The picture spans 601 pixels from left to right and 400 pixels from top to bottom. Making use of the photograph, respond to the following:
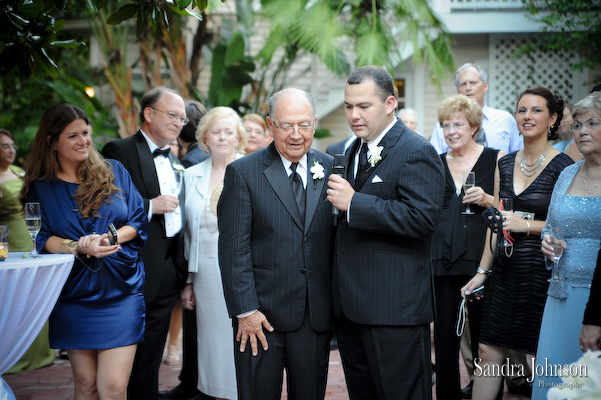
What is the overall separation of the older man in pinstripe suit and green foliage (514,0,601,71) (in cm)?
946

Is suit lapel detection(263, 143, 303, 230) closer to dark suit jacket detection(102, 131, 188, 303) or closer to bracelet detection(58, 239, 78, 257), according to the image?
bracelet detection(58, 239, 78, 257)

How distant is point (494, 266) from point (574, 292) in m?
0.76

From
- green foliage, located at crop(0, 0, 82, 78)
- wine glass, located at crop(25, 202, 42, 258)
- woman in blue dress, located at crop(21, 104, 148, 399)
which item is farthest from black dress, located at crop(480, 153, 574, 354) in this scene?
green foliage, located at crop(0, 0, 82, 78)

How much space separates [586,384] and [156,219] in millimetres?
3746

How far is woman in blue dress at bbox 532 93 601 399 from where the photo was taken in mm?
3605

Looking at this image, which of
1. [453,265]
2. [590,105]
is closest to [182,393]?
[453,265]

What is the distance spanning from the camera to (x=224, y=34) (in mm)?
12297

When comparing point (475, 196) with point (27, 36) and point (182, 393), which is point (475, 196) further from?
point (27, 36)

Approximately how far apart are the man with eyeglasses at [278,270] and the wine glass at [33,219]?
45.3 inches

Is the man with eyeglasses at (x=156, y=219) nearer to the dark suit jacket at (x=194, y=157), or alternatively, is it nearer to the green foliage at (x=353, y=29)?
the dark suit jacket at (x=194, y=157)

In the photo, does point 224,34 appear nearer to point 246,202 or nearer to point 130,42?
point 130,42

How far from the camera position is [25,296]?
3.45m

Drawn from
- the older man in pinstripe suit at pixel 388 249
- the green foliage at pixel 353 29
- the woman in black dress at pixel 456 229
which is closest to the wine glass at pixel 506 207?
the woman in black dress at pixel 456 229

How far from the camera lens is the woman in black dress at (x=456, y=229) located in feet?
15.5
